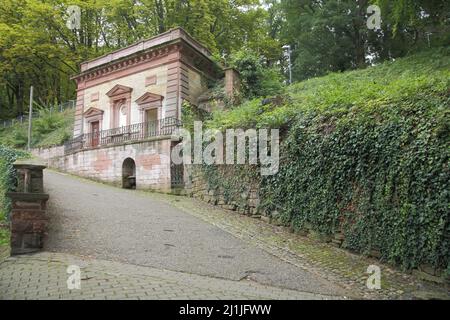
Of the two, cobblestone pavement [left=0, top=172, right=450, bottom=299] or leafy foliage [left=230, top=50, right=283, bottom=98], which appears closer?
cobblestone pavement [left=0, top=172, right=450, bottom=299]

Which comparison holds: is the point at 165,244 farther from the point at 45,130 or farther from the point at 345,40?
the point at 45,130

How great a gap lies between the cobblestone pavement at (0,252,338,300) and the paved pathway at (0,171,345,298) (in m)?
0.01

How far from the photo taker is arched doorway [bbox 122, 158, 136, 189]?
723 inches

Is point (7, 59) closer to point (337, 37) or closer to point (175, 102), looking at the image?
point (175, 102)

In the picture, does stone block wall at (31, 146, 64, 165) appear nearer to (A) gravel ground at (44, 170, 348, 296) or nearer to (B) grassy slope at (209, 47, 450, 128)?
(A) gravel ground at (44, 170, 348, 296)

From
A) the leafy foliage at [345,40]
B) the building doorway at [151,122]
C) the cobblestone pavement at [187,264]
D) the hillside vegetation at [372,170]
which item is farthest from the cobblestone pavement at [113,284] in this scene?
the leafy foliage at [345,40]

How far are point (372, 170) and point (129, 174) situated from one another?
13.9 meters

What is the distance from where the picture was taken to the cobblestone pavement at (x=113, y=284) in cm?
457

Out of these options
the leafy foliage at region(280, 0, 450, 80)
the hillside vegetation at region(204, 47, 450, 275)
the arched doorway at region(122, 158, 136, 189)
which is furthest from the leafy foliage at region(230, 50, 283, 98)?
the hillside vegetation at region(204, 47, 450, 275)

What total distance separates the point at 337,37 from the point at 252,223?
22751mm

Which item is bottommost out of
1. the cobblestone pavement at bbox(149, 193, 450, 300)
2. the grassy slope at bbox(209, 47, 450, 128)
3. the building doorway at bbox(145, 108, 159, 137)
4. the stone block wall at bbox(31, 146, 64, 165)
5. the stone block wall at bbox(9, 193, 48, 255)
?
the cobblestone pavement at bbox(149, 193, 450, 300)

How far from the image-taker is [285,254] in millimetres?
7535

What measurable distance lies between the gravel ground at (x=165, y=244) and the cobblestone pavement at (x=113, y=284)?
395 mm

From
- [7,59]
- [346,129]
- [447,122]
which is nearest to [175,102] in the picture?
[346,129]
